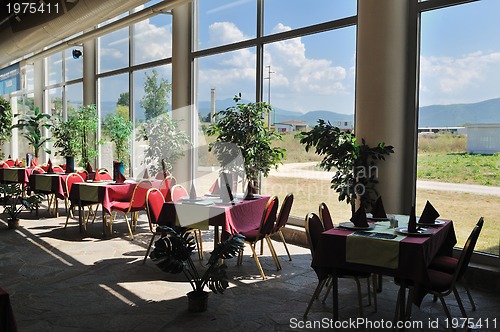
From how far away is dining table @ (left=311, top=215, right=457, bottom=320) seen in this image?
11.1 ft

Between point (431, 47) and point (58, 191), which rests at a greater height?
point (431, 47)

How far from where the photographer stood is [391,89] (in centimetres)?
534

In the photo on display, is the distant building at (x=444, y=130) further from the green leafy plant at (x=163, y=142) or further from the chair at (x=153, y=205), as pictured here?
the green leafy plant at (x=163, y=142)

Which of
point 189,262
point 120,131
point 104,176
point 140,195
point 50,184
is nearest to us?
point 189,262

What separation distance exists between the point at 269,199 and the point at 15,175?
Result: 26.6 feet

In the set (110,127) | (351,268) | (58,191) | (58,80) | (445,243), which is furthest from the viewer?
(58,80)

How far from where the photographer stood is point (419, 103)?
549 cm

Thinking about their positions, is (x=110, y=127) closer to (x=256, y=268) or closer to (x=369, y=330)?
(x=256, y=268)

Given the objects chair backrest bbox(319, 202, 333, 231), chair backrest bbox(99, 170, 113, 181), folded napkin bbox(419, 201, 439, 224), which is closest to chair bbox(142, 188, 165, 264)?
chair backrest bbox(319, 202, 333, 231)

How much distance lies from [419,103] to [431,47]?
25.5 inches

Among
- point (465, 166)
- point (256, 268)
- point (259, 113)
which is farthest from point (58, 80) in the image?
point (465, 166)

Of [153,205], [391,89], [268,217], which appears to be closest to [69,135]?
[153,205]

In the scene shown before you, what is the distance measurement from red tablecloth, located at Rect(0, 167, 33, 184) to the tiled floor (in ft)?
16.4

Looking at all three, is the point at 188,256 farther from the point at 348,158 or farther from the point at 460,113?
the point at 460,113
